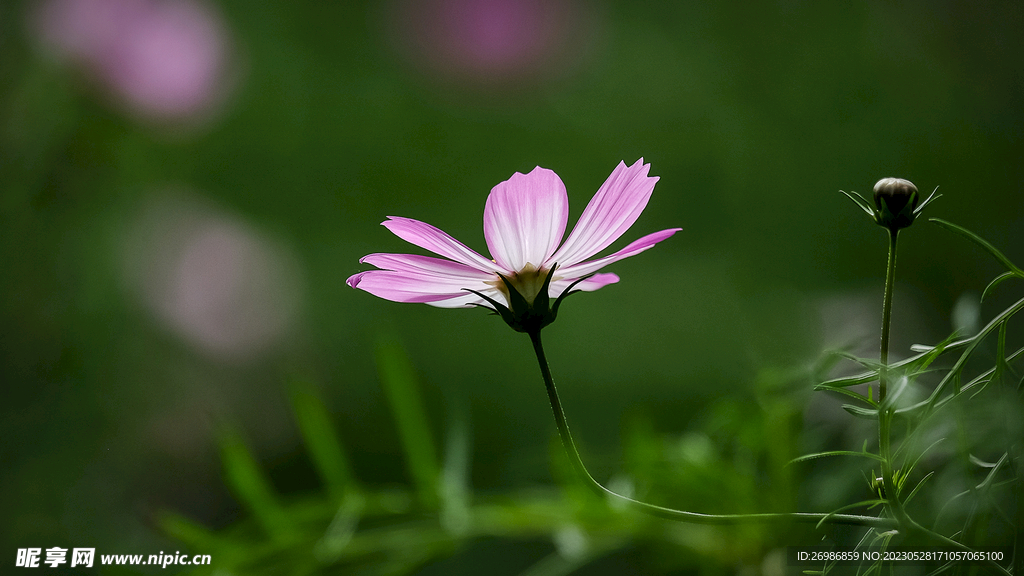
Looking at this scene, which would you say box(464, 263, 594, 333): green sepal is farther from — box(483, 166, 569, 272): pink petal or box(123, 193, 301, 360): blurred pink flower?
box(123, 193, 301, 360): blurred pink flower

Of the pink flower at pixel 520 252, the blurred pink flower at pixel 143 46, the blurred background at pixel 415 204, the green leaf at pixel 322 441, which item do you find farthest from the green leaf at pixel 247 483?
the blurred pink flower at pixel 143 46

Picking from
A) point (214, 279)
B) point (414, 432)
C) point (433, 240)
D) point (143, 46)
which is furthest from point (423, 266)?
point (214, 279)

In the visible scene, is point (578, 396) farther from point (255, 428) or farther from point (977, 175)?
point (977, 175)

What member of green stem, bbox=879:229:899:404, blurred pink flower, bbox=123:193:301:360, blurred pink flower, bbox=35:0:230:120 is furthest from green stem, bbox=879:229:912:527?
blurred pink flower, bbox=123:193:301:360

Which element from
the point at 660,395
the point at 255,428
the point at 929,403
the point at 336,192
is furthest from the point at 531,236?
the point at 336,192

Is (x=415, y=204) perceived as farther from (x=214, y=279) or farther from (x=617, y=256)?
(x=617, y=256)

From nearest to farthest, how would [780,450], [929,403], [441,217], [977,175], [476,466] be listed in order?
1. [929,403]
2. [780,450]
3. [476,466]
4. [977,175]
5. [441,217]

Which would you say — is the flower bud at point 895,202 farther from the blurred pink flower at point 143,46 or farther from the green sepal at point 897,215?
the blurred pink flower at point 143,46
